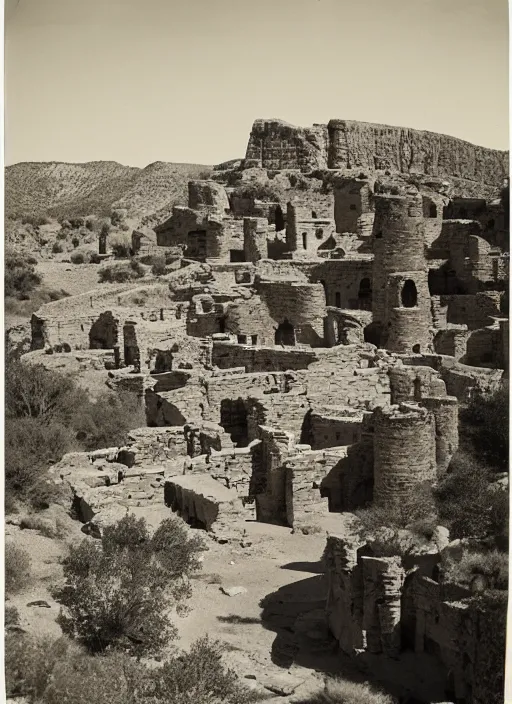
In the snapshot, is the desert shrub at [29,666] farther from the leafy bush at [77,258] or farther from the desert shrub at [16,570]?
the leafy bush at [77,258]

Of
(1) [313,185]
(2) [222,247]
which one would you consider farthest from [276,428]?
(1) [313,185]

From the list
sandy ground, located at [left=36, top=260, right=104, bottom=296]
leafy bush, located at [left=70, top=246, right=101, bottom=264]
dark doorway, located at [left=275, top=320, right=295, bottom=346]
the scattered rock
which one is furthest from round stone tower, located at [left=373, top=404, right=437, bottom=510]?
leafy bush, located at [left=70, top=246, right=101, bottom=264]

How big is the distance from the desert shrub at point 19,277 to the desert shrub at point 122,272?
174 cm

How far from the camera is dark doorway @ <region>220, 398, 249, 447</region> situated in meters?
18.3

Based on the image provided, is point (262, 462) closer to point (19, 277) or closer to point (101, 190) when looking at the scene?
point (19, 277)

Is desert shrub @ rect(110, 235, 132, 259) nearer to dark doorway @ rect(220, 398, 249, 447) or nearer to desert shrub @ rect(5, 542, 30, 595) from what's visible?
dark doorway @ rect(220, 398, 249, 447)

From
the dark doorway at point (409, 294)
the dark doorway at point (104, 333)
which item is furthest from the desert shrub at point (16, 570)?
the dark doorway at point (409, 294)

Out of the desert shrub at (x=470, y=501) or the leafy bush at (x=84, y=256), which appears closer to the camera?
the desert shrub at (x=470, y=501)

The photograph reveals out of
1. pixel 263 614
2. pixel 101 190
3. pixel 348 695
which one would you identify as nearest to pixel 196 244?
pixel 263 614

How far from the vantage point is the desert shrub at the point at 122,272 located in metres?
29.2

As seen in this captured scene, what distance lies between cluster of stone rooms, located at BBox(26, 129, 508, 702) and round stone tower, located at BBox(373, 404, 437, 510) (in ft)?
0.06

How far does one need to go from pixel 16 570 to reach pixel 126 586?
120 cm

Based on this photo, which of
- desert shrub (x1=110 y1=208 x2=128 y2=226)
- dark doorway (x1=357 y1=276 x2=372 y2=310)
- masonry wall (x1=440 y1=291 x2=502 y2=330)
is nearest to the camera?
masonry wall (x1=440 y1=291 x2=502 y2=330)

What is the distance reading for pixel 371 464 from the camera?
1669 centimetres
